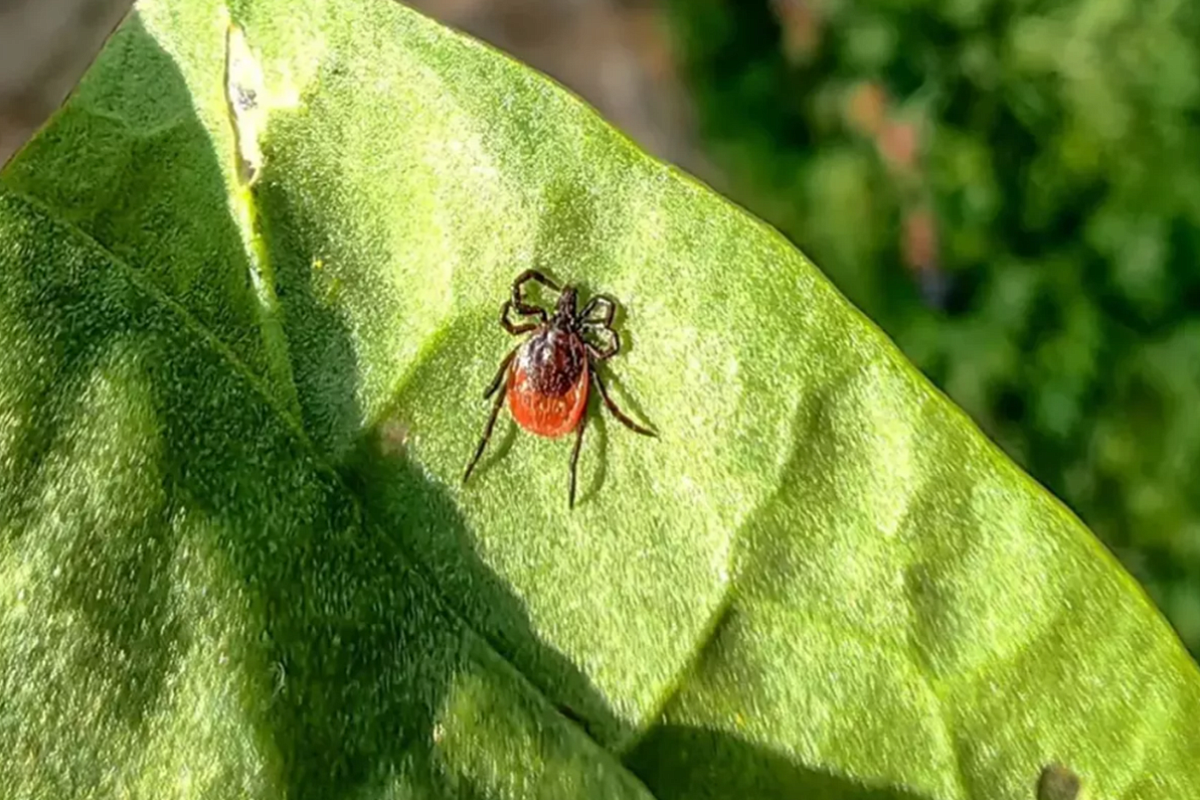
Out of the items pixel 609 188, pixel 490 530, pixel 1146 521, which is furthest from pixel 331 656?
pixel 1146 521

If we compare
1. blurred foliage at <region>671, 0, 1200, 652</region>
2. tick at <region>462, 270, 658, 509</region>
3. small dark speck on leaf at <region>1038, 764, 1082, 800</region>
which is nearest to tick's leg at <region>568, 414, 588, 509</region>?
tick at <region>462, 270, 658, 509</region>

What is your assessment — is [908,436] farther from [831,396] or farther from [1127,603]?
[1127,603]

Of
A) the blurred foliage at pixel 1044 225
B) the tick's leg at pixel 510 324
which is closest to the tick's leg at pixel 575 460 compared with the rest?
the tick's leg at pixel 510 324

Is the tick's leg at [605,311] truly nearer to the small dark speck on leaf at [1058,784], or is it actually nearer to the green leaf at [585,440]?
the green leaf at [585,440]

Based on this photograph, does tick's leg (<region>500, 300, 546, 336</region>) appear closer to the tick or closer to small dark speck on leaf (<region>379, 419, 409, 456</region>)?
the tick

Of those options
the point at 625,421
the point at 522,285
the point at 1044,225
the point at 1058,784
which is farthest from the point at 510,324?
the point at 1044,225
